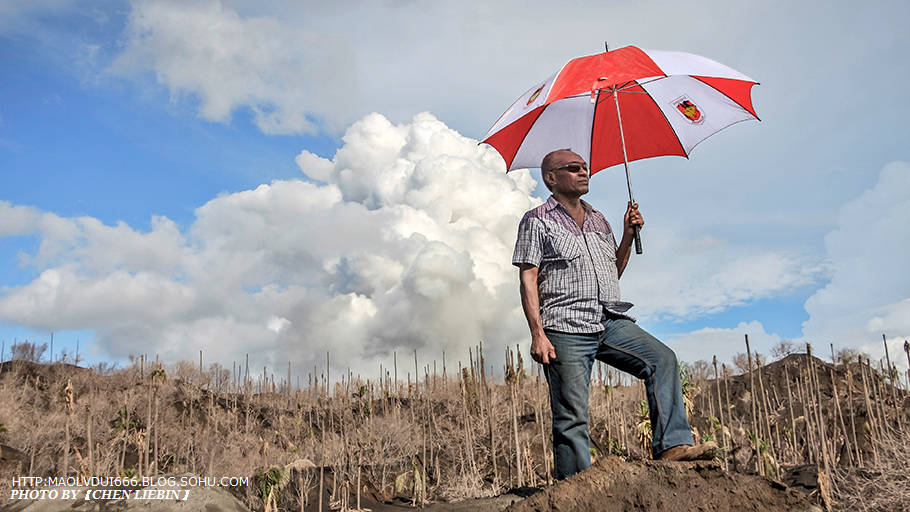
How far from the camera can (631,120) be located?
4.34m

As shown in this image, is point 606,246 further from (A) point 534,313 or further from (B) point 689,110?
(B) point 689,110

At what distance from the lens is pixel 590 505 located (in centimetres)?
312

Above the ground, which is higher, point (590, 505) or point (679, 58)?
point (679, 58)

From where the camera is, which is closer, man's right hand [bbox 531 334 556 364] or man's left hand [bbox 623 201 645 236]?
man's right hand [bbox 531 334 556 364]

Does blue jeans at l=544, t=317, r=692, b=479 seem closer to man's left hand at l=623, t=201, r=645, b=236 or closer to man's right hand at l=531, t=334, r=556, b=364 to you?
man's right hand at l=531, t=334, r=556, b=364

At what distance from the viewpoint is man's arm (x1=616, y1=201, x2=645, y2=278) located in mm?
3611

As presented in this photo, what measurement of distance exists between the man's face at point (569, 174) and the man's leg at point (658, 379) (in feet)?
2.49

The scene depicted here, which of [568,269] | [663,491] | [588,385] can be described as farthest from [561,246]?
[663,491]

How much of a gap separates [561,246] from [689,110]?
157 cm

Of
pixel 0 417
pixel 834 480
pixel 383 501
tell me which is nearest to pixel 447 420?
pixel 383 501

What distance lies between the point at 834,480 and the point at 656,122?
7664mm

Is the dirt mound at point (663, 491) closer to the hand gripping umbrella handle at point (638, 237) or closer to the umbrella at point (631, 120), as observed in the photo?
the hand gripping umbrella handle at point (638, 237)


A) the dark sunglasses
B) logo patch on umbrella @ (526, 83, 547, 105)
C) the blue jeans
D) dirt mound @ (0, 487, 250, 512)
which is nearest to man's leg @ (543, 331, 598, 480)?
the blue jeans

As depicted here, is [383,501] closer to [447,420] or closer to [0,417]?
[447,420]
